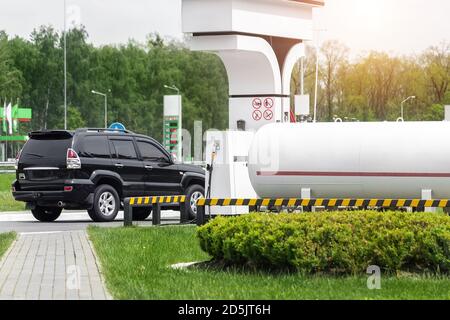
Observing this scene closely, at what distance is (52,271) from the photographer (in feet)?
45.2

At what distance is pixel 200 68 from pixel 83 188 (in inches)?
3675

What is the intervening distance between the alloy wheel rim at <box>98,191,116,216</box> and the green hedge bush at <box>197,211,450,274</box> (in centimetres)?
1226

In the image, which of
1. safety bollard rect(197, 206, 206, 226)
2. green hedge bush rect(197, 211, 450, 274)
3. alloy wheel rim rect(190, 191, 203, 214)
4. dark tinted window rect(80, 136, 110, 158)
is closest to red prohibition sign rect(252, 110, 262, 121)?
alloy wheel rim rect(190, 191, 203, 214)

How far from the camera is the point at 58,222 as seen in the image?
2648 centimetres

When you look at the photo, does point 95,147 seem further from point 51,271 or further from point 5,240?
point 51,271

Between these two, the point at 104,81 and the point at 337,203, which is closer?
the point at 337,203

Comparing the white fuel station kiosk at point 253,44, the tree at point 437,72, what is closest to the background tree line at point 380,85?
the tree at point 437,72

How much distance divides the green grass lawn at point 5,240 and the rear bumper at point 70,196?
4.36m

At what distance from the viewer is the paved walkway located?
448 inches

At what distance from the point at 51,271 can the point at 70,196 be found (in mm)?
11348

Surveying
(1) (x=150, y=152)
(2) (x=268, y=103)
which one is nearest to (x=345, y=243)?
(1) (x=150, y=152)

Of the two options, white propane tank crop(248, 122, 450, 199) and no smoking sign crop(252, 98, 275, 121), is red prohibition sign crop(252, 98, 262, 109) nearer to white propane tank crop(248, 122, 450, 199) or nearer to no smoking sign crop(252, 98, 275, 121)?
no smoking sign crop(252, 98, 275, 121)

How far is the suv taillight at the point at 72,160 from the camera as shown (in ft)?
82.1
